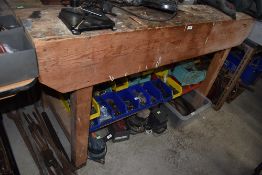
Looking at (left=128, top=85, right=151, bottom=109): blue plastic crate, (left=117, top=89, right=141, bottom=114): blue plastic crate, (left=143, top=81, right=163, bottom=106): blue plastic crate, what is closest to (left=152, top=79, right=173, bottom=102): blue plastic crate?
(left=143, top=81, right=163, bottom=106): blue plastic crate

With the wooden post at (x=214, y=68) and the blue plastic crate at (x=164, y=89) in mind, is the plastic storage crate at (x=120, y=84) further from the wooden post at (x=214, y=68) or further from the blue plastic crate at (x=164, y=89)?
the wooden post at (x=214, y=68)

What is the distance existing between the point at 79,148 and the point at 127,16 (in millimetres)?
904

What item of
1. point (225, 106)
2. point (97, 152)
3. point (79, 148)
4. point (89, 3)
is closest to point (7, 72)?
point (89, 3)

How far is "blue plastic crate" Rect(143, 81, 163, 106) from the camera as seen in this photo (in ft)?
5.99

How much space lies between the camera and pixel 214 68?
6.93ft

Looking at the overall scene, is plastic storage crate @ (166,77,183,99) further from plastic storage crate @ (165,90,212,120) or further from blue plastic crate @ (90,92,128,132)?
blue plastic crate @ (90,92,128,132)

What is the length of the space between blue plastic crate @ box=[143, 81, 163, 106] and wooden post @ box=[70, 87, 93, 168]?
2.12 feet

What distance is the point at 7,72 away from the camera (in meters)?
0.79

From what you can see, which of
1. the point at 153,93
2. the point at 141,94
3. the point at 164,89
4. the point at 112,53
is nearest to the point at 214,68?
the point at 164,89

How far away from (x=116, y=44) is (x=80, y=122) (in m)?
0.54

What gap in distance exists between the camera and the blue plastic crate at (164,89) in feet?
6.18

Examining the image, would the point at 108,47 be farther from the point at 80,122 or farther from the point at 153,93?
the point at 153,93

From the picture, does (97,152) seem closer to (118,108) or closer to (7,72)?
(118,108)

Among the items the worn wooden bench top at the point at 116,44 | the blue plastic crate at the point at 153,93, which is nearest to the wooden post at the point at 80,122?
the worn wooden bench top at the point at 116,44
